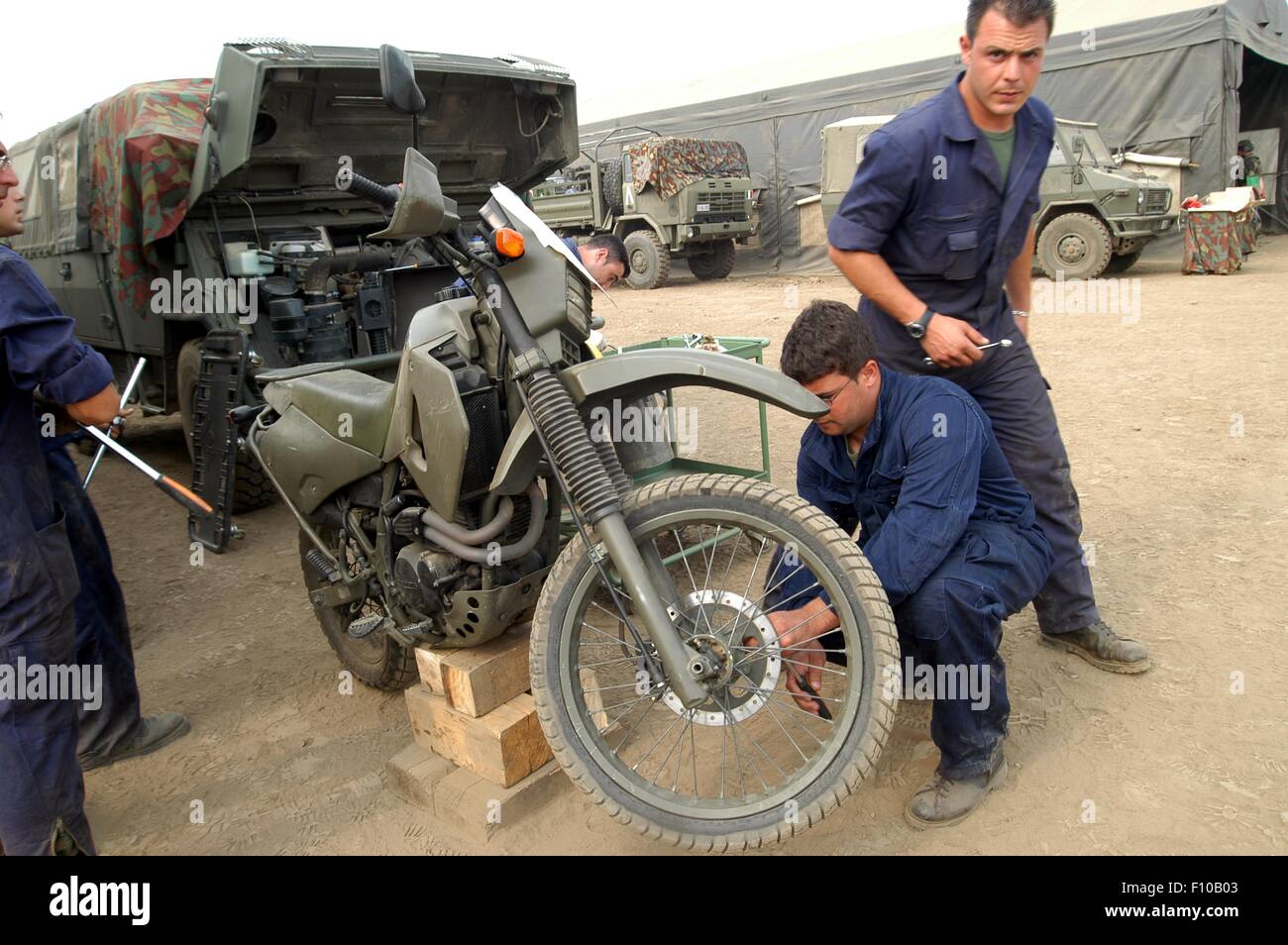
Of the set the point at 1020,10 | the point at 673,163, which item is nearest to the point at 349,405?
the point at 1020,10

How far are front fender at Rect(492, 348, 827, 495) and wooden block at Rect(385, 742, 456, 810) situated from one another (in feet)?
2.85

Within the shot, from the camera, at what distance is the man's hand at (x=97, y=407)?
223 centimetres

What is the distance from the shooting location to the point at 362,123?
16.2 ft

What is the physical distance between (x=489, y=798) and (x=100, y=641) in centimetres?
136

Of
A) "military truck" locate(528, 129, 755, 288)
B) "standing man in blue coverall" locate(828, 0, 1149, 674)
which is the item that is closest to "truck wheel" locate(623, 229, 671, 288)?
"military truck" locate(528, 129, 755, 288)

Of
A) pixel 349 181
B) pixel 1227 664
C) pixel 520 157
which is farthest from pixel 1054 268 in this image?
pixel 349 181

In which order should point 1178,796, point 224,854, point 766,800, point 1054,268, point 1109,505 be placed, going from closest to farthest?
point 766,800 → point 1178,796 → point 224,854 → point 1109,505 → point 1054,268

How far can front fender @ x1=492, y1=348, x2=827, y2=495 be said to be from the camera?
2090 millimetres

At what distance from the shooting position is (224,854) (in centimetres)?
242

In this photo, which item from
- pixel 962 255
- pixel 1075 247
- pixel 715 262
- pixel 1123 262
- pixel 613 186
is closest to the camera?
pixel 962 255

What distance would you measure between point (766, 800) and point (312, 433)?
1671mm

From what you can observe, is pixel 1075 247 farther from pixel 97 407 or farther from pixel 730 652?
pixel 97 407

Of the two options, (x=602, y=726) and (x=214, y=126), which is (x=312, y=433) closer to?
(x=602, y=726)

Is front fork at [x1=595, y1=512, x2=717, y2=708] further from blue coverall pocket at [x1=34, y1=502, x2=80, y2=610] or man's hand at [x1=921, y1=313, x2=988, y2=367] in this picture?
blue coverall pocket at [x1=34, y1=502, x2=80, y2=610]
